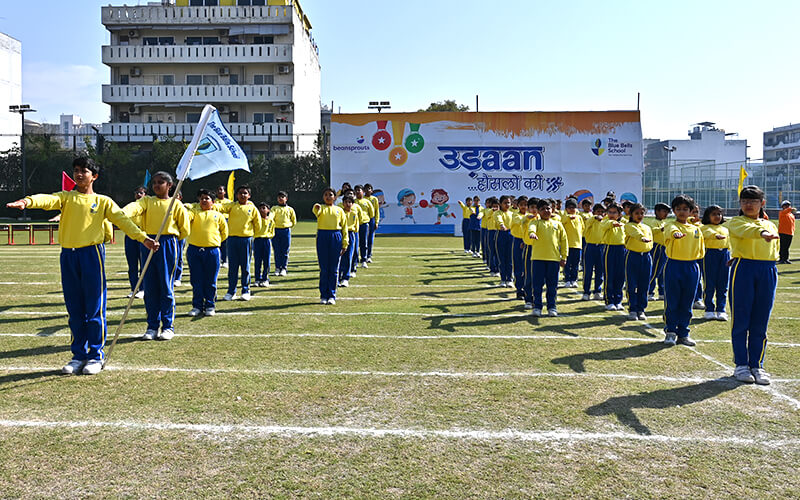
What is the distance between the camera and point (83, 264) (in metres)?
6.09

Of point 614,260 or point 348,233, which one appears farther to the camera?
point 348,233

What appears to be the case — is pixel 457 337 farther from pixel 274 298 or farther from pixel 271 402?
pixel 274 298

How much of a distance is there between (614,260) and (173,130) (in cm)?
4474

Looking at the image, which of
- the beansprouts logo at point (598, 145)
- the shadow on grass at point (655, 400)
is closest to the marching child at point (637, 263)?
the shadow on grass at point (655, 400)

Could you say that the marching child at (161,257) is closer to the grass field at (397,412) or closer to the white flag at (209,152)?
the grass field at (397,412)

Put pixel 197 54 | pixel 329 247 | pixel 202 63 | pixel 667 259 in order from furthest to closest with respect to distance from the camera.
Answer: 1. pixel 202 63
2. pixel 197 54
3. pixel 329 247
4. pixel 667 259

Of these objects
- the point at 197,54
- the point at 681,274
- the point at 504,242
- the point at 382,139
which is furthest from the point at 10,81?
the point at 681,274

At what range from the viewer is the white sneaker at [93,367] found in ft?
20.1

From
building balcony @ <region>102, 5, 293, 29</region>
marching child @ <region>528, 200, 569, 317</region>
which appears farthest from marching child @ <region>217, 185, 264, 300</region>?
building balcony @ <region>102, 5, 293, 29</region>

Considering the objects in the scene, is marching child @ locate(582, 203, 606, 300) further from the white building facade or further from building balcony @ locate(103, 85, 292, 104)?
the white building facade

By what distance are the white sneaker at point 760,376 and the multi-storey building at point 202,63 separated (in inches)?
1823

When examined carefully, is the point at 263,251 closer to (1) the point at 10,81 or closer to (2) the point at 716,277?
(2) the point at 716,277

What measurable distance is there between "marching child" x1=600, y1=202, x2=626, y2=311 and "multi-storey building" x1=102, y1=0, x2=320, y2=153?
4172 cm

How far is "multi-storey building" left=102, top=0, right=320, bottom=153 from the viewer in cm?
5141
